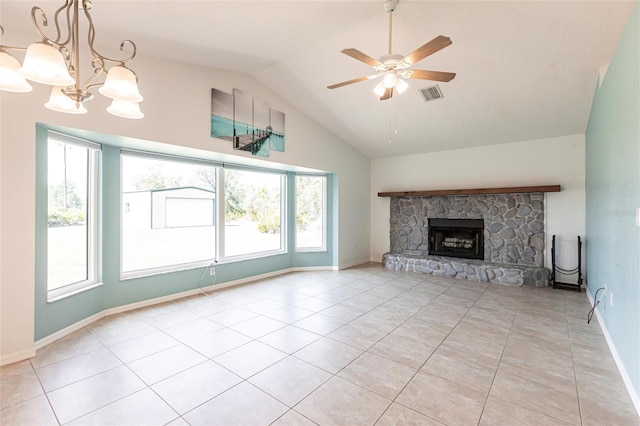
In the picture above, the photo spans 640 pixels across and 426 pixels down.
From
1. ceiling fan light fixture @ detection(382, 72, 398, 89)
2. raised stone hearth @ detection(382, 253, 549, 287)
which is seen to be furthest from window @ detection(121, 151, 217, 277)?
raised stone hearth @ detection(382, 253, 549, 287)

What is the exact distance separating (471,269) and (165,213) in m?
5.40

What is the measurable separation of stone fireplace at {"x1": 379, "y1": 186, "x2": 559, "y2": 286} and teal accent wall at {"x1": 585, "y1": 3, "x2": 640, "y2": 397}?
65.7 inches

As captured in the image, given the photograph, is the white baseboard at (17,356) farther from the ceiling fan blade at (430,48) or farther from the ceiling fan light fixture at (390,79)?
the ceiling fan blade at (430,48)

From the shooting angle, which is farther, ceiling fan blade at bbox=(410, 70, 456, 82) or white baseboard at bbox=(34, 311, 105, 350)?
white baseboard at bbox=(34, 311, 105, 350)

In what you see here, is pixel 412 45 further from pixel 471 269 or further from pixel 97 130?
pixel 471 269

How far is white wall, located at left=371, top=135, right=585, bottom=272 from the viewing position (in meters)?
4.92

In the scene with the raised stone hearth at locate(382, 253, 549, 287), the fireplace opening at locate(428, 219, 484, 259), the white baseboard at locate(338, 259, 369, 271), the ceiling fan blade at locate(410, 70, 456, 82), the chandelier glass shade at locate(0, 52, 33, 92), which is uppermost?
the ceiling fan blade at locate(410, 70, 456, 82)

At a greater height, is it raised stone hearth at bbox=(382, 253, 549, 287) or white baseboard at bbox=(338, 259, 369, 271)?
raised stone hearth at bbox=(382, 253, 549, 287)

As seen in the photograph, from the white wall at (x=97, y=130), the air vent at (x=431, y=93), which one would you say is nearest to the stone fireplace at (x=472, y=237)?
the air vent at (x=431, y=93)

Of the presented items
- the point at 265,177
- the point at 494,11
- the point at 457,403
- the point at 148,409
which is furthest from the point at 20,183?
the point at 494,11

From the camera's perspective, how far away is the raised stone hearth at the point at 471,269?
194 inches

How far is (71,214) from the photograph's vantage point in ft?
10.8

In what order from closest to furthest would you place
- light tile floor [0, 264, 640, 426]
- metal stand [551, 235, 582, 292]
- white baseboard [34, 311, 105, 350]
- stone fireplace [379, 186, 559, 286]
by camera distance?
1. light tile floor [0, 264, 640, 426]
2. white baseboard [34, 311, 105, 350]
3. metal stand [551, 235, 582, 292]
4. stone fireplace [379, 186, 559, 286]

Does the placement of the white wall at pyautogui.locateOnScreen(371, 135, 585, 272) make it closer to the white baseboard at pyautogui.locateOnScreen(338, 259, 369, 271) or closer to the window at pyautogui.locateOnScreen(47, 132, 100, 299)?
the white baseboard at pyautogui.locateOnScreen(338, 259, 369, 271)
